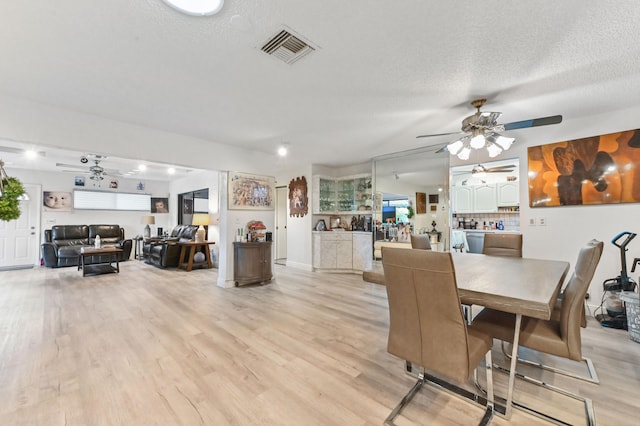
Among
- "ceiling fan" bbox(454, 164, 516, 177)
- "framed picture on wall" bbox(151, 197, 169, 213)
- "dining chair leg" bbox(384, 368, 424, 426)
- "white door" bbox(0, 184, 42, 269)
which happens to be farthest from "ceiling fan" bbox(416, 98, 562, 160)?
"white door" bbox(0, 184, 42, 269)

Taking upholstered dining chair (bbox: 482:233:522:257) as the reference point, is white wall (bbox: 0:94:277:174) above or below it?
above

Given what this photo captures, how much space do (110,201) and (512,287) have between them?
991 cm

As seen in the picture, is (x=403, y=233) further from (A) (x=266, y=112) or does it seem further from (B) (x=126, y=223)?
(B) (x=126, y=223)

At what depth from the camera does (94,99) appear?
2879mm

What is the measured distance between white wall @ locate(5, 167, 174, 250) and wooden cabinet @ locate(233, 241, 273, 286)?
569cm

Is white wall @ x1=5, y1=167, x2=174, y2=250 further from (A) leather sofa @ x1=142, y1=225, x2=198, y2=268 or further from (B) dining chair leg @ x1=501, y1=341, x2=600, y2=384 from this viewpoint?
(B) dining chair leg @ x1=501, y1=341, x2=600, y2=384

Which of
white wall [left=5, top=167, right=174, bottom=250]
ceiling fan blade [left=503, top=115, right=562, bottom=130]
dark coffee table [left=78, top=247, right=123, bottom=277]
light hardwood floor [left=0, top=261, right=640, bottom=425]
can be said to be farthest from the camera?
white wall [left=5, top=167, right=174, bottom=250]

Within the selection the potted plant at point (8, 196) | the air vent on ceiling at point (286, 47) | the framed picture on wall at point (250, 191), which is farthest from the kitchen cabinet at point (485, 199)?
the potted plant at point (8, 196)

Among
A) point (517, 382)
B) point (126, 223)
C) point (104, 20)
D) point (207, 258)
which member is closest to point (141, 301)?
point (207, 258)

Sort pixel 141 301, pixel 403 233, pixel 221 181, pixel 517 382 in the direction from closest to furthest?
pixel 517 382 < pixel 141 301 < pixel 221 181 < pixel 403 233

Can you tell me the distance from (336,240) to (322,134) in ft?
8.69

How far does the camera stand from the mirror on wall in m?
4.74

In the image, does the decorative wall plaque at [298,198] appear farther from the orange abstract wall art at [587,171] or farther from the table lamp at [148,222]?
the table lamp at [148,222]

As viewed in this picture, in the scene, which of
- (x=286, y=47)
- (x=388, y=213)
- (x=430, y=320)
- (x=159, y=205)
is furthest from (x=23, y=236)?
(x=430, y=320)
